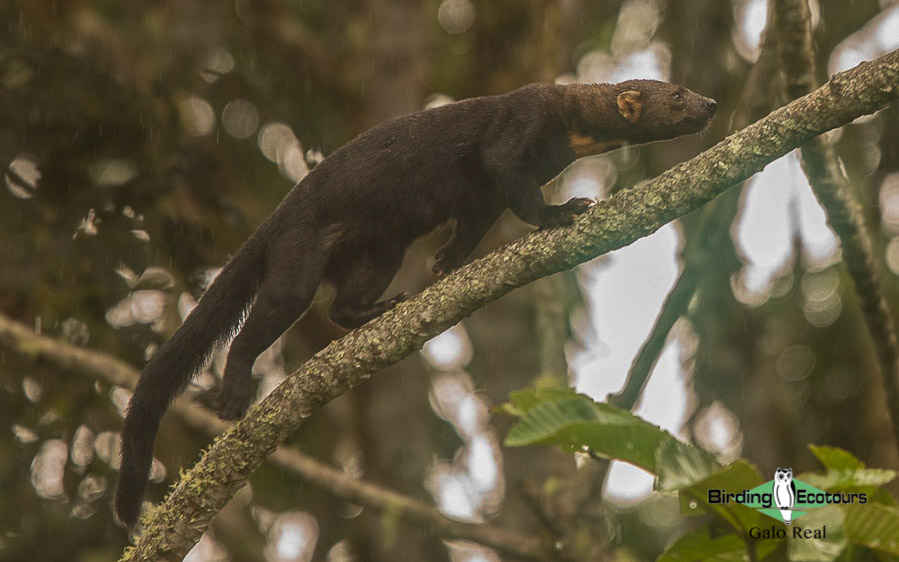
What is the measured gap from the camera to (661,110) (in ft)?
15.8

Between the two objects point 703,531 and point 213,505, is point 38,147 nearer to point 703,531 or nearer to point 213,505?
point 213,505

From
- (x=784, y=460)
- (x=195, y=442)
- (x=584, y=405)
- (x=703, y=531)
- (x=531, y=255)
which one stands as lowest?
(x=195, y=442)

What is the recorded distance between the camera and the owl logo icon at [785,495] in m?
4.03

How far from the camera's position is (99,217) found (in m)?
6.41

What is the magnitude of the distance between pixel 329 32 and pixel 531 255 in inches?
253

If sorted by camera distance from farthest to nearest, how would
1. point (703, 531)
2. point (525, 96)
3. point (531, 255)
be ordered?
1. point (525, 96)
2. point (703, 531)
3. point (531, 255)

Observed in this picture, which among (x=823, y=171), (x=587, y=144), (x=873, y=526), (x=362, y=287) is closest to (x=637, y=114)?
(x=587, y=144)

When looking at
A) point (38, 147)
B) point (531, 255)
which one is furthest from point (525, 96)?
point (38, 147)

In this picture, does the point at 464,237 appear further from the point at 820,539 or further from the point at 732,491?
the point at 820,539

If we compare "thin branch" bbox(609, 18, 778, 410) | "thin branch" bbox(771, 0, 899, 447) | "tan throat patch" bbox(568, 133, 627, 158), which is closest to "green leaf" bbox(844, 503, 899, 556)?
"thin branch" bbox(771, 0, 899, 447)

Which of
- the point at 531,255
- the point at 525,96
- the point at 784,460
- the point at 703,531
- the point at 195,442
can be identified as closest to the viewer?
the point at 531,255

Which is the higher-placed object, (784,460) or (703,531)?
(703,531)

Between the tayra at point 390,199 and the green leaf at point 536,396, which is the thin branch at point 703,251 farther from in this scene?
the green leaf at point 536,396

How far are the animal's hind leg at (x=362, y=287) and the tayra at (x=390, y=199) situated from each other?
0.06 m
